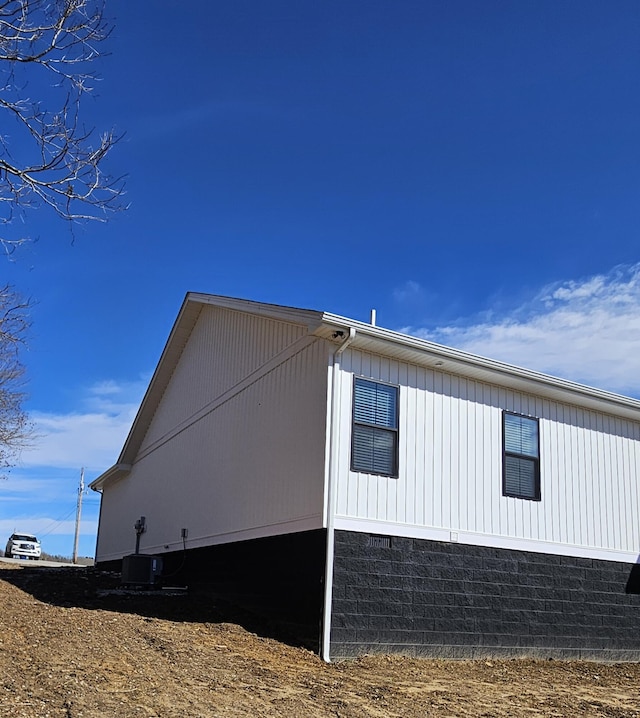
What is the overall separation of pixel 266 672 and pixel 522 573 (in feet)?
16.2

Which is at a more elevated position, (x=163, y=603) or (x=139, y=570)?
(x=139, y=570)

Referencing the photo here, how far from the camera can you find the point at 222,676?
8.12 metres

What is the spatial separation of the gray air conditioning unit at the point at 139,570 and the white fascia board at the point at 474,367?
23.2 ft

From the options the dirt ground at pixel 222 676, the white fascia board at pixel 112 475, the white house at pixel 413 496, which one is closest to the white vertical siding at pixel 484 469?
the white house at pixel 413 496

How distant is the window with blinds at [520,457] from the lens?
485 inches

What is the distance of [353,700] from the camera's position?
25.4 feet

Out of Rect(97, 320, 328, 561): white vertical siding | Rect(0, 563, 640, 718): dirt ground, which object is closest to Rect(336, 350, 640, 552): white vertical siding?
Rect(97, 320, 328, 561): white vertical siding

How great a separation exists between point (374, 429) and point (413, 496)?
3.57 ft

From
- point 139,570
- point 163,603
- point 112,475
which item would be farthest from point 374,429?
point 112,475

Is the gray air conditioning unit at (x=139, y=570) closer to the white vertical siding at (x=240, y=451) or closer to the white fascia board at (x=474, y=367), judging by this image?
the white vertical siding at (x=240, y=451)

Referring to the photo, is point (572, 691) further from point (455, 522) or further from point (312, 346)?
point (312, 346)

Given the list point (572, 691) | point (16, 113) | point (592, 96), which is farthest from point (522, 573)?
point (16, 113)

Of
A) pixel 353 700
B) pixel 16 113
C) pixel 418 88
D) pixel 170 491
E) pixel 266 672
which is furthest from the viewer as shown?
pixel 170 491

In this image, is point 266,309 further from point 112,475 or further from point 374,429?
point 112,475
